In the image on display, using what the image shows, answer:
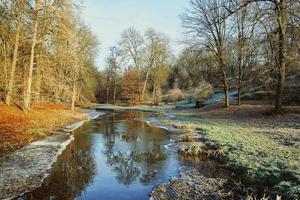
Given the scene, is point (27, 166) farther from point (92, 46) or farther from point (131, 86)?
point (131, 86)

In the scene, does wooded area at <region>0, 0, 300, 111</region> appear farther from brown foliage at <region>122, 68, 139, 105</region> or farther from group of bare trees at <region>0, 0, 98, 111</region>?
brown foliage at <region>122, 68, 139, 105</region>

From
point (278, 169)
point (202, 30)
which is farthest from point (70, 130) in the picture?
point (202, 30)

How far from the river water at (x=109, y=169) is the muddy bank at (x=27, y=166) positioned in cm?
29

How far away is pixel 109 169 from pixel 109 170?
0.12 meters

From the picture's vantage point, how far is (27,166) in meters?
9.88

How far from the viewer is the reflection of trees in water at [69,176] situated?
7.75 m

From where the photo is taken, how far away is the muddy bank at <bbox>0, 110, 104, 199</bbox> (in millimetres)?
7840

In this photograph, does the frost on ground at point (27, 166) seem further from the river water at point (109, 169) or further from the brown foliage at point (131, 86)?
the brown foliage at point (131, 86)

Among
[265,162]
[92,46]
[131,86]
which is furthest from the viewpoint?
[131,86]

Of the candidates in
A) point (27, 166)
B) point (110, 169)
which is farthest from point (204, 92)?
point (27, 166)

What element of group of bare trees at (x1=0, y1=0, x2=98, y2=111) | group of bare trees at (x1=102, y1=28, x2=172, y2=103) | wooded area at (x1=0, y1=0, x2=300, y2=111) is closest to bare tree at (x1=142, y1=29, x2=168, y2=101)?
group of bare trees at (x1=102, y1=28, x2=172, y2=103)

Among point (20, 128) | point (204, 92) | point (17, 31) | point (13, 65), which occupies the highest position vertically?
point (17, 31)

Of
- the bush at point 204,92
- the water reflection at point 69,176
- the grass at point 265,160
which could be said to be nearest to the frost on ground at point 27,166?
the water reflection at point 69,176

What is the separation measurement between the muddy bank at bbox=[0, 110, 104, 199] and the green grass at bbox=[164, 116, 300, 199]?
20.5 ft
